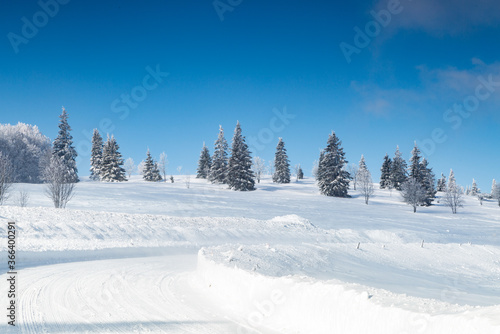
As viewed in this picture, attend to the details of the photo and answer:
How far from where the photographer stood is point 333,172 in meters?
59.7

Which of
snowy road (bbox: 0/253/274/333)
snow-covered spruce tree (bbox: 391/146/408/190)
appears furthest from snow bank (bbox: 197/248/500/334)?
snow-covered spruce tree (bbox: 391/146/408/190)

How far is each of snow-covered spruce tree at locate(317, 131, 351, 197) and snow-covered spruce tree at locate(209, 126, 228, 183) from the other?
18952 mm

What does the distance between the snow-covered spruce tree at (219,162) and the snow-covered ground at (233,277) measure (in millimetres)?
31959

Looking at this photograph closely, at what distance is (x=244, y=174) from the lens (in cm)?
5819

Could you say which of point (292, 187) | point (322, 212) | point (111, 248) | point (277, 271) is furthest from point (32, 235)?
point (292, 187)

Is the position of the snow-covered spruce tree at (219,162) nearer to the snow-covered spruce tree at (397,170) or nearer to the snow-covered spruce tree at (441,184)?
the snow-covered spruce tree at (397,170)

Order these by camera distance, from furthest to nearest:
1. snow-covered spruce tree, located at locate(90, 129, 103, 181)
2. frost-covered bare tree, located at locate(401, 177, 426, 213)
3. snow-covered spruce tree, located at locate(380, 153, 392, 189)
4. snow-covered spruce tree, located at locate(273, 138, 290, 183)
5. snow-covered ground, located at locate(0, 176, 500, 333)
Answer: snow-covered spruce tree, located at locate(380, 153, 392, 189) < snow-covered spruce tree, located at locate(273, 138, 290, 183) < snow-covered spruce tree, located at locate(90, 129, 103, 181) < frost-covered bare tree, located at locate(401, 177, 426, 213) < snow-covered ground, located at locate(0, 176, 500, 333)

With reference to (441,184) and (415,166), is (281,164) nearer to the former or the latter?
(415,166)

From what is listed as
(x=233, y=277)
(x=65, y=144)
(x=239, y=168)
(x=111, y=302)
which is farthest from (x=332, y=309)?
(x=65, y=144)

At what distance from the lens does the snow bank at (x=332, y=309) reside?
464 centimetres

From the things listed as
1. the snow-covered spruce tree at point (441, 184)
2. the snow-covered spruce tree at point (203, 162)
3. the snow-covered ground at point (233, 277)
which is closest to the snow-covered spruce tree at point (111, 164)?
the snow-covered spruce tree at point (203, 162)

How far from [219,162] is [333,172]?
2277 centimetres

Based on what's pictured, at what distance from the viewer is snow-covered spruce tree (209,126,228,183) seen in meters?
65.1

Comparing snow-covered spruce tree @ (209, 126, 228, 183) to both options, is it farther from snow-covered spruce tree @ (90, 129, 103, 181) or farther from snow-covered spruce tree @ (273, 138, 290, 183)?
snow-covered spruce tree @ (90, 129, 103, 181)
